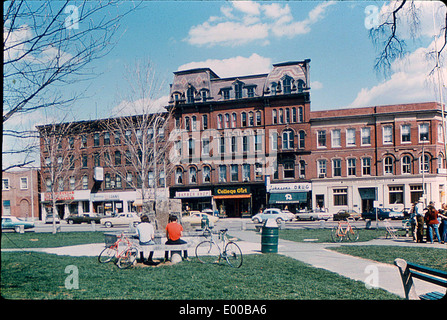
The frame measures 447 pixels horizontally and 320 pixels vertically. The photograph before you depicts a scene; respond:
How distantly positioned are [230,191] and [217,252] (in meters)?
24.6

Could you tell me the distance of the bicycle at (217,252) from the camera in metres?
9.33

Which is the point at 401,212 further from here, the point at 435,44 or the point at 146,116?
the point at 435,44

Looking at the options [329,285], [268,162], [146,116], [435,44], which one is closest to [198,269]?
[329,285]

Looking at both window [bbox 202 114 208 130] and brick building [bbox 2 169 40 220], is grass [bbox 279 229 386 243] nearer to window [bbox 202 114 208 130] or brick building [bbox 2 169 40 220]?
window [bbox 202 114 208 130]

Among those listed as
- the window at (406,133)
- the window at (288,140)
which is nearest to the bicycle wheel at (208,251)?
the window at (288,140)

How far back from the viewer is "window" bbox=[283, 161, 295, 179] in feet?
112

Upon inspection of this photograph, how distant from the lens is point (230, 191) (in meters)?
34.5

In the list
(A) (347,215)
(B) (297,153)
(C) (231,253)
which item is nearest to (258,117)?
(B) (297,153)

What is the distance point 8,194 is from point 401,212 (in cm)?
3023

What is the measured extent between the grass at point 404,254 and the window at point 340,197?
799 inches

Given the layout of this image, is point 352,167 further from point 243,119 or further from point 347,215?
point 243,119

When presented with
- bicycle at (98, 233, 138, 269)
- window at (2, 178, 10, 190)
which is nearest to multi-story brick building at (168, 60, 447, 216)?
bicycle at (98, 233, 138, 269)
